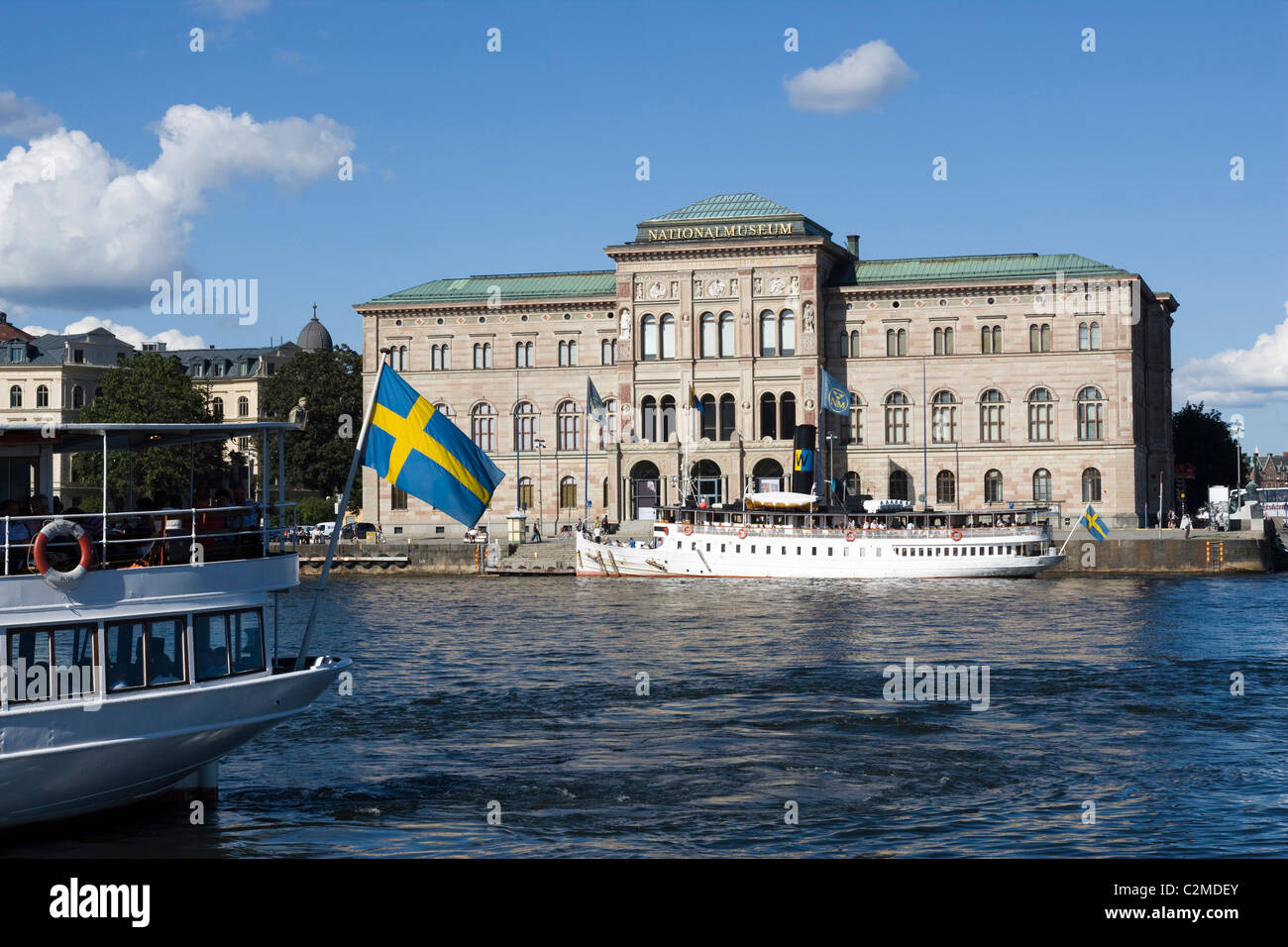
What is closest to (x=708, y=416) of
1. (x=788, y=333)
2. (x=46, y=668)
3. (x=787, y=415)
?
(x=787, y=415)

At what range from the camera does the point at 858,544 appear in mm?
79625

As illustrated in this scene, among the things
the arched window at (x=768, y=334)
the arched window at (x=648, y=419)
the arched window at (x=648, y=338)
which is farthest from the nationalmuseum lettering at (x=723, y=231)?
the arched window at (x=648, y=419)

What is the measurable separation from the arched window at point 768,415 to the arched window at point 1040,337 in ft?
56.2

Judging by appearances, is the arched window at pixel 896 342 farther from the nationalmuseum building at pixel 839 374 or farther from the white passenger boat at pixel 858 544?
the white passenger boat at pixel 858 544

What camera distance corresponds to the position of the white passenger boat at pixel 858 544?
7931 centimetres

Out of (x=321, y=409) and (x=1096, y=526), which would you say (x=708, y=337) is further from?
(x=321, y=409)

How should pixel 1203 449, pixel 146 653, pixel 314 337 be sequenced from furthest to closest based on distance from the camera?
pixel 314 337 → pixel 1203 449 → pixel 146 653

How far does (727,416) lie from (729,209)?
1432 cm

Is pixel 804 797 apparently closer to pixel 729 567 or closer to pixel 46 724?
pixel 46 724

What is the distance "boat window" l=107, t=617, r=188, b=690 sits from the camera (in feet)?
66.9

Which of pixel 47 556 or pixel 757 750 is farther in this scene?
pixel 757 750

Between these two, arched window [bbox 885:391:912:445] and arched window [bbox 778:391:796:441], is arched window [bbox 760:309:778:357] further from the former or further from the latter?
arched window [bbox 885:391:912:445]

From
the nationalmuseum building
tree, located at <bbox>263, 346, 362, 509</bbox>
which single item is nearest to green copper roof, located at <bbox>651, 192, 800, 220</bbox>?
Result: the nationalmuseum building
